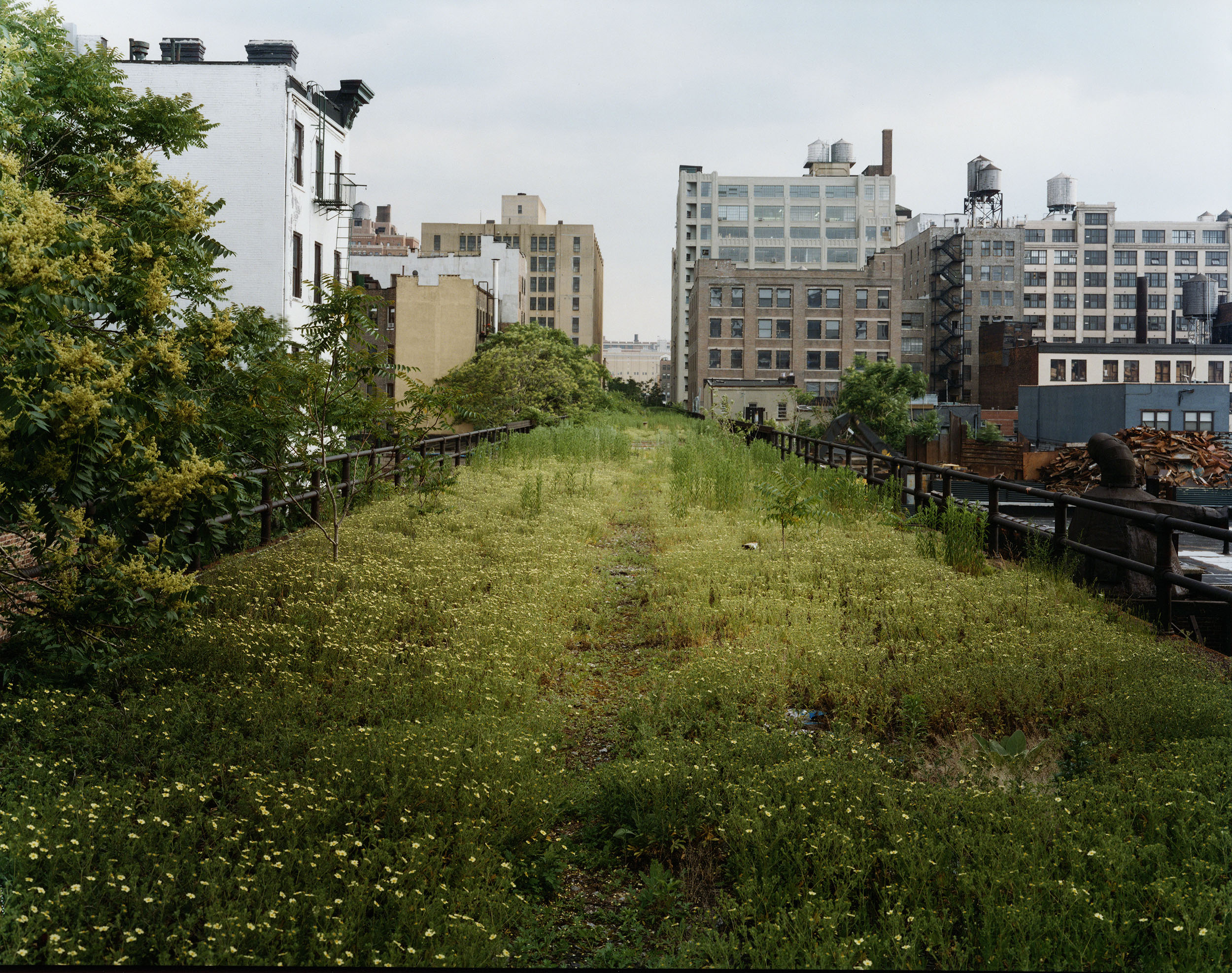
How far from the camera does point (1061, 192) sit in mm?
128625

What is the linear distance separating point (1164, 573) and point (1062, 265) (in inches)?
5396

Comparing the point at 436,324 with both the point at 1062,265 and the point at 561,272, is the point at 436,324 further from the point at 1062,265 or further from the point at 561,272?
the point at 1062,265

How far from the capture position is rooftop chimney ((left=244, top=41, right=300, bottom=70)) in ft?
114

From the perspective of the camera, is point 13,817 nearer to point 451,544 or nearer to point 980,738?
point 980,738

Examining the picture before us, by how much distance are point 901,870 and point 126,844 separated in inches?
140

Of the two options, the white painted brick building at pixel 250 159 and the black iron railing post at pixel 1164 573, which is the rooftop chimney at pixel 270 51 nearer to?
the white painted brick building at pixel 250 159

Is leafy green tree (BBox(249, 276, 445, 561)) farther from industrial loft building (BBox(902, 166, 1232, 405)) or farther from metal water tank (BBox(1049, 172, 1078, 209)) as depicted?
metal water tank (BBox(1049, 172, 1078, 209))

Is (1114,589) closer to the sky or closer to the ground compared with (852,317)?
closer to the ground

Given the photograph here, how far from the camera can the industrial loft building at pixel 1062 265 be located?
359 ft

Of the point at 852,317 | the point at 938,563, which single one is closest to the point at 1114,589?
the point at 938,563

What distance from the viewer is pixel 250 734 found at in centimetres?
574

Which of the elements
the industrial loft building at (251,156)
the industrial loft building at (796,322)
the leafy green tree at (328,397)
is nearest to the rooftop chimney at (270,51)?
the industrial loft building at (251,156)

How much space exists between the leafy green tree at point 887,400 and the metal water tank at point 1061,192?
8214 centimetres

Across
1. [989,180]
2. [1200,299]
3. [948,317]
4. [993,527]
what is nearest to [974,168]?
[989,180]
